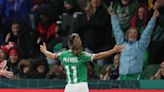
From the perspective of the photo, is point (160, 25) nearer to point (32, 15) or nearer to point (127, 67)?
point (127, 67)

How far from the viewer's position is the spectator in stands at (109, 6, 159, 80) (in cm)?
1206

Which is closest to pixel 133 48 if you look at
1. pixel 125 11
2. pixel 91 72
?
pixel 125 11

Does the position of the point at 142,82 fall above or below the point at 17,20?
below

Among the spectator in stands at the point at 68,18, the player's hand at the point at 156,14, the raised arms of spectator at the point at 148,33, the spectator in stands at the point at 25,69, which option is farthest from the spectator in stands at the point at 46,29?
the player's hand at the point at 156,14

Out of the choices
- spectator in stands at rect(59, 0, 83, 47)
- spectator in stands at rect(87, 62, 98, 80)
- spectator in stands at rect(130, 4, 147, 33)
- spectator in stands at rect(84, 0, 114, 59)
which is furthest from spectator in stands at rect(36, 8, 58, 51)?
spectator in stands at rect(130, 4, 147, 33)

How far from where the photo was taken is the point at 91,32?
12.7 m

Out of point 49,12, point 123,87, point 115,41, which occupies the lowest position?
point 123,87

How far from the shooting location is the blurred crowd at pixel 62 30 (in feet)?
40.6

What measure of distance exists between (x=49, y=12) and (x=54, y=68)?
1484 millimetres

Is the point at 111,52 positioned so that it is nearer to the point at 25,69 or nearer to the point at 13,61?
the point at 25,69

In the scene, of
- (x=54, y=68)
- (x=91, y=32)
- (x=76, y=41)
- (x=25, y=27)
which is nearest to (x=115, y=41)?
(x=91, y=32)

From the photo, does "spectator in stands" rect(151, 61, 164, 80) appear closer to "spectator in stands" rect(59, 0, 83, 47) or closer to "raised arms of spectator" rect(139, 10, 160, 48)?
"raised arms of spectator" rect(139, 10, 160, 48)

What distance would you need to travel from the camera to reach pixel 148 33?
12047 millimetres

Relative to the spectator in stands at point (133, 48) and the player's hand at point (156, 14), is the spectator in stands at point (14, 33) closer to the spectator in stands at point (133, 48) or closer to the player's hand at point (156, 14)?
the spectator in stands at point (133, 48)
